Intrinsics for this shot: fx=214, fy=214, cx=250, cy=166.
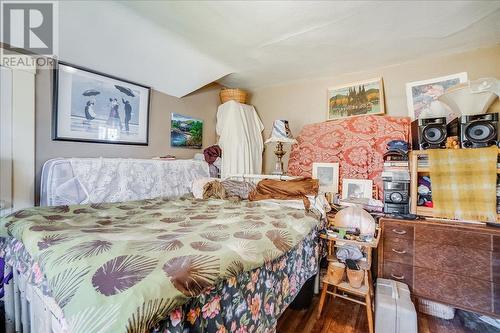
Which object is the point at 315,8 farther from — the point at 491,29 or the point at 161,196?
the point at 161,196

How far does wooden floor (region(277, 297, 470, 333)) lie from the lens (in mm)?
1533

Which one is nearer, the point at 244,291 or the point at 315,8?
the point at 244,291

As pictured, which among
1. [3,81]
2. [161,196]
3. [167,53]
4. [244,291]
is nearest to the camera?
[244,291]

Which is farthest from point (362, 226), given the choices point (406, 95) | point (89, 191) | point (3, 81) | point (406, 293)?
point (3, 81)

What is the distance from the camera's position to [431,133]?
5.79ft

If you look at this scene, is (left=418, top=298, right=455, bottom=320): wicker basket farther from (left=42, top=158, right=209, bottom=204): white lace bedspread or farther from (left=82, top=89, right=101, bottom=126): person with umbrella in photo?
(left=82, top=89, right=101, bottom=126): person with umbrella in photo

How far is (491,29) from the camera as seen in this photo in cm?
167

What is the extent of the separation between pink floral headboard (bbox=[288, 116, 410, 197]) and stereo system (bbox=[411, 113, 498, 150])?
29 centimetres

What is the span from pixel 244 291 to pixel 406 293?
1.37 meters

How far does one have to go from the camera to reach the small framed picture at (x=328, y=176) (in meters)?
2.34

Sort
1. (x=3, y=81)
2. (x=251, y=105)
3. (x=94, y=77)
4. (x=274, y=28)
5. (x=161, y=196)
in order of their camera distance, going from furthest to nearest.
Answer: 1. (x=251, y=105)
2. (x=161, y=196)
3. (x=94, y=77)
4. (x=274, y=28)
5. (x=3, y=81)

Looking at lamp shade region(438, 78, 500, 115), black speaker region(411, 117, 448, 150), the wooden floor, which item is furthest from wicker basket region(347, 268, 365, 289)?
lamp shade region(438, 78, 500, 115)

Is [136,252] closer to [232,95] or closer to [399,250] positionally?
[399,250]

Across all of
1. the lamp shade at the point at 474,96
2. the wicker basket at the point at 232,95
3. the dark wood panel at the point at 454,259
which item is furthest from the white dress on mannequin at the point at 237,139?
the lamp shade at the point at 474,96
